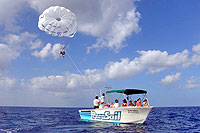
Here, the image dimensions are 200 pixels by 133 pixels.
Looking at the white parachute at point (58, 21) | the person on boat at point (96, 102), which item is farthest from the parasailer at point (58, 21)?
the person on boat at point (96, 102)

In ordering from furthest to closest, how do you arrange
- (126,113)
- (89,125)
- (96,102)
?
(96,102) → (89,125) → (126,113)

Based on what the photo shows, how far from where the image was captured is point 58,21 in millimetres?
21125

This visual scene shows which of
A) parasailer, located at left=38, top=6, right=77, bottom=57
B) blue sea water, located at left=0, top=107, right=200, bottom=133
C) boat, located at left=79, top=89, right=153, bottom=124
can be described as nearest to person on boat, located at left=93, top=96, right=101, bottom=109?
boat, located at left=79, top=89, right=153, bottom=124

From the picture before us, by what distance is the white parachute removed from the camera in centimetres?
2005

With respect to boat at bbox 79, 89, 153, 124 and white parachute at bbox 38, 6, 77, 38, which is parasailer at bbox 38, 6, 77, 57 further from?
boat at bbox 79, 89, 153, 124

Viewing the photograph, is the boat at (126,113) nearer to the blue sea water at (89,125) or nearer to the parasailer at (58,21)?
the blue sea water at (89,125)

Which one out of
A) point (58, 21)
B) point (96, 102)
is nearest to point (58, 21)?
point (58, 21)

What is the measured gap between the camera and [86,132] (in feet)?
50.3

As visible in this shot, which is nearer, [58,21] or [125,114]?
[125,114]

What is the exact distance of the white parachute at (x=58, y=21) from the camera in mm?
20047

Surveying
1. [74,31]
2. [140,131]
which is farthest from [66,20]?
[140,131]

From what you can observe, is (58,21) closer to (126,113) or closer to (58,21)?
(58,21)

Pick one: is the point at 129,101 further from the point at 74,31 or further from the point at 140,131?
the point at 74,31

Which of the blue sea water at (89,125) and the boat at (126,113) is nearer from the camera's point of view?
the blue sea water at (89,125)
